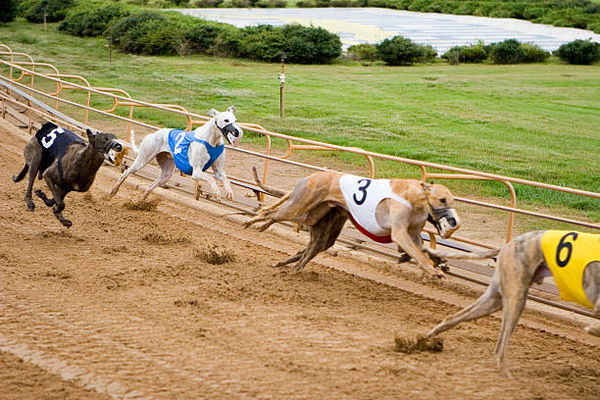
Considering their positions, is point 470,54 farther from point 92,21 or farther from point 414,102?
point 92,21

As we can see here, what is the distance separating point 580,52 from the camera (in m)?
29.1

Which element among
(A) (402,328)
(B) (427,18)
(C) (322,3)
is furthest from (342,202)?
(C) (322,3)

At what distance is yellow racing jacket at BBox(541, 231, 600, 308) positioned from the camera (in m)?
5.60

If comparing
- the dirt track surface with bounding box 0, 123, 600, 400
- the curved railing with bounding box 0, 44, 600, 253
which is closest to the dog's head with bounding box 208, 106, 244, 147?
the curved railing with bounding box 0, 44, 600, 253

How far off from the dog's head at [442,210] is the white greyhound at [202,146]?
3.23 meters

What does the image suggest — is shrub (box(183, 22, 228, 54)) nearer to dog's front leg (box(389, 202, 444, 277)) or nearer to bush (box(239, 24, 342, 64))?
bush (box(239, 24, 342, 64))

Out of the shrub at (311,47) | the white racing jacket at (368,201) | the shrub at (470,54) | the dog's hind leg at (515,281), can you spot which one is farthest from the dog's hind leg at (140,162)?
the shrub at (470,54)

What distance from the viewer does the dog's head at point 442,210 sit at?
21.8ft

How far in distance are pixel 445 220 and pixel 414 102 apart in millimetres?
15770

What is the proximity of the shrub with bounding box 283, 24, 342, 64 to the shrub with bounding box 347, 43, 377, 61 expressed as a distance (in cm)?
75

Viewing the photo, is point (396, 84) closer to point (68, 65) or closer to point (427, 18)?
point (68, 65)

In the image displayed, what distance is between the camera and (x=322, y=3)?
47.2 meters

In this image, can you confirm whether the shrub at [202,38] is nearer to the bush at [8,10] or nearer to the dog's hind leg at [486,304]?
the bush at [8,10]

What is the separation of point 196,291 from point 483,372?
8.93ft
